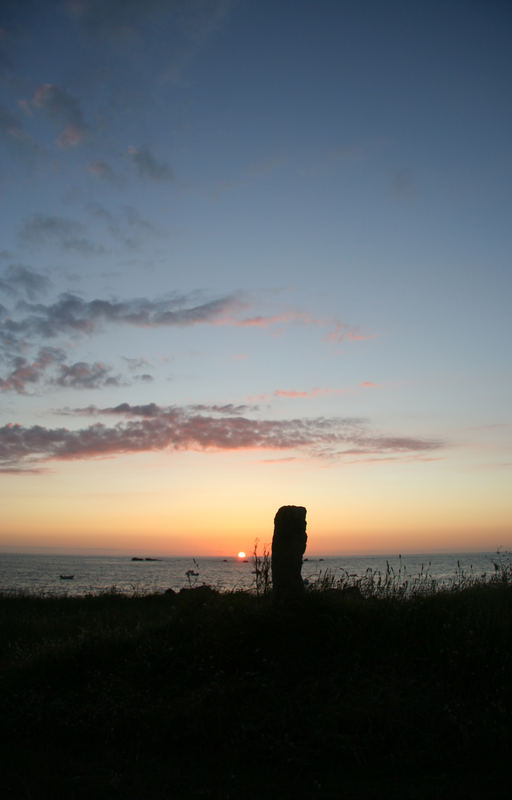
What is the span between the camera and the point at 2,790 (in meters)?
5.29

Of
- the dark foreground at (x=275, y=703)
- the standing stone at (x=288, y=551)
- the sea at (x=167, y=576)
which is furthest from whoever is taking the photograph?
the sea at (x=167, y=576)

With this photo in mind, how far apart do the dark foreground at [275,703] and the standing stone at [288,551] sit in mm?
394

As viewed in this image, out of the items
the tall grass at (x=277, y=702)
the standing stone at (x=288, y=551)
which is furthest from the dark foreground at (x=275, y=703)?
the standing stone at (x=288, y=551)

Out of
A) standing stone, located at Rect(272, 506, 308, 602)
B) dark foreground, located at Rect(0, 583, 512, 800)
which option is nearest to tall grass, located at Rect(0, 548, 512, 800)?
dark foreground, located at Rect(0, 583, 512, 800)

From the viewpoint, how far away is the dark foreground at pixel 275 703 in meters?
5.43

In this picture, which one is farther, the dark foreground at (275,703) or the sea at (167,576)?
the sea at (167,576)

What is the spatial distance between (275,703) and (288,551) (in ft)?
11.6

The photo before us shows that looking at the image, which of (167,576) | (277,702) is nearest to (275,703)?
(277,702)

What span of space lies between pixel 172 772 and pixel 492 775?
311 cm

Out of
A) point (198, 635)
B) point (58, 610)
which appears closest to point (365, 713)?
point (198, 635)

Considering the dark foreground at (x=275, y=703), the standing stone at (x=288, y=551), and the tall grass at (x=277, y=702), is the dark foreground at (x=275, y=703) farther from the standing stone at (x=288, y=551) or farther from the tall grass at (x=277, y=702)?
the standing stone at (x=288, y=551)

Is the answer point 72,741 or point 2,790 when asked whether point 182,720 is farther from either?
point 2,790

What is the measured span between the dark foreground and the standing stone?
1.29 ft

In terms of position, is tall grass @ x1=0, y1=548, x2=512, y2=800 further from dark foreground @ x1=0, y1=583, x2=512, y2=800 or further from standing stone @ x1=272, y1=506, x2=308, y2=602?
standing stone @ x1=272, y1=506, x2=308, y2=602
